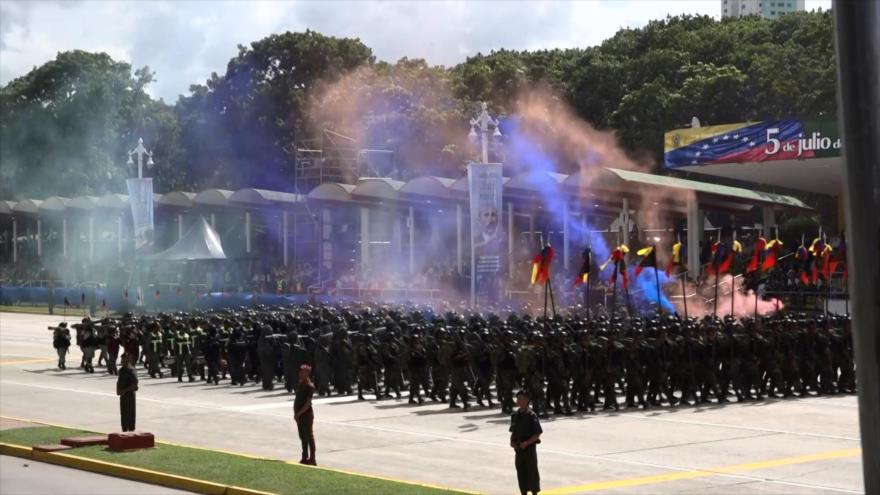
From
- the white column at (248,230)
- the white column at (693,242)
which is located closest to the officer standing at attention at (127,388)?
the white column at (693,242)

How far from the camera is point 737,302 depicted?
118ft

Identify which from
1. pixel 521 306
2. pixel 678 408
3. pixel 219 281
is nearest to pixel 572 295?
pixel 521 306

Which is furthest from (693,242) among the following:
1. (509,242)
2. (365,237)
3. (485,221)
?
(365,237)

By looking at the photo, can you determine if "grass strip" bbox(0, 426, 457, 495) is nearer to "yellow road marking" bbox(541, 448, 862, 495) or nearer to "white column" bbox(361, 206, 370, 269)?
"yellow road marking" bbox(541, 448, 862, 495)

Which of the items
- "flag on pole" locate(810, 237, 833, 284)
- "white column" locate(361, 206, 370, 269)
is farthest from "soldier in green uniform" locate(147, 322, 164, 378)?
"white column" locate(361, 206, 370, 269)

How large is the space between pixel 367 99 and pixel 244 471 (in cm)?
4964

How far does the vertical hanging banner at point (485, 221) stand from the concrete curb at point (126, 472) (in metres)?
20.3

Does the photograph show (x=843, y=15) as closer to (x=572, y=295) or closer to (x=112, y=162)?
(x=572, y=295)

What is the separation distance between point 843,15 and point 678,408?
17.4m

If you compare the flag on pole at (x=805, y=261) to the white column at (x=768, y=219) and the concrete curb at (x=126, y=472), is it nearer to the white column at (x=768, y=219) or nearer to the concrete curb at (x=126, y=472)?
the white column at (x=768, y=219)

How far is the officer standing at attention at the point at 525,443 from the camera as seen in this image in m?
11.4

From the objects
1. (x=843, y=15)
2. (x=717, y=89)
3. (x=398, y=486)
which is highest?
(x=717, y=89)

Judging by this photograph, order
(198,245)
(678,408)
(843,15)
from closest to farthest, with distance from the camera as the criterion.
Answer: (843,15)
(678,408)
(198,245)

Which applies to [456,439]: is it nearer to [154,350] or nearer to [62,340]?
[154,350]
